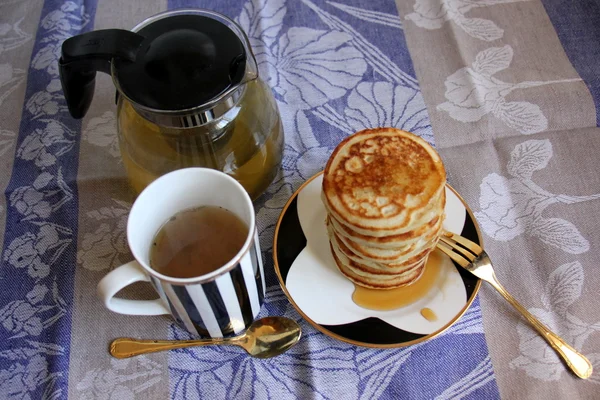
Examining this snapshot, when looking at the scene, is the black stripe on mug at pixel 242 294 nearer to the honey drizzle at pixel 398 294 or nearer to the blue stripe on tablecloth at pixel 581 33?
the honey drizzle at pixel 398 294

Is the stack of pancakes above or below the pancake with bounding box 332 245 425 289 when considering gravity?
above

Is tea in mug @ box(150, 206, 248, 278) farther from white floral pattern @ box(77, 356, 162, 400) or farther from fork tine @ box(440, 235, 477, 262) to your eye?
fork tine @ box(440, 235, 477, 262)

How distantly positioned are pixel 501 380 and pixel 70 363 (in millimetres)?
567

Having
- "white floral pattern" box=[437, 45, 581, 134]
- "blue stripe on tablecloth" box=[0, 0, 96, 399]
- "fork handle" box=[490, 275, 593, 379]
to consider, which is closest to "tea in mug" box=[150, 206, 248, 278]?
"blue stripe on tablecloth" box=[0, 0, 96, 399]

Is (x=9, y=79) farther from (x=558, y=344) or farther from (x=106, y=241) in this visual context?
(x=558, y=344)

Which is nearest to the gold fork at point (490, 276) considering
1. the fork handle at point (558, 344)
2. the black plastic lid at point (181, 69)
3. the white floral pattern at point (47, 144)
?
the fork handle at point (558, 344)

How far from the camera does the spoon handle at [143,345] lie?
2.27 ft

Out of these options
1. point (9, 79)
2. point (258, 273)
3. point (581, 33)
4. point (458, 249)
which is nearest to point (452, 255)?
point (458, 249)

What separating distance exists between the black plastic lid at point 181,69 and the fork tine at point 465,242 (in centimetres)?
35

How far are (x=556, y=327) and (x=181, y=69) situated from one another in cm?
59

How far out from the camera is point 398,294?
0.71 m

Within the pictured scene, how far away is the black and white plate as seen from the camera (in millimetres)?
663

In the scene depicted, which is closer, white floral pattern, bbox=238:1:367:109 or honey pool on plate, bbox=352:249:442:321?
honey pool on plate, bbox=352:249:442:321

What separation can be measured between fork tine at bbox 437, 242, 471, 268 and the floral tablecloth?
0.06 meters
